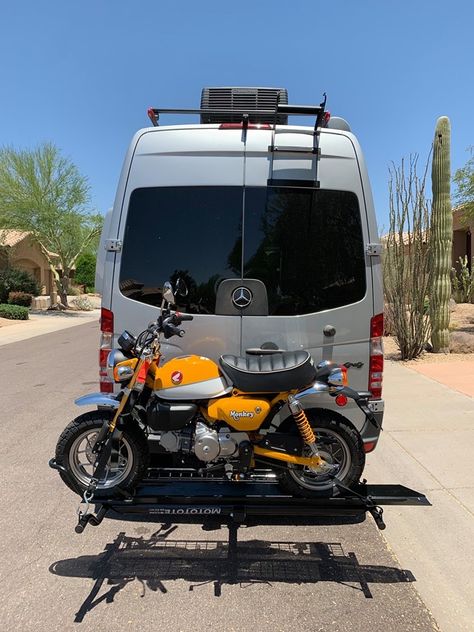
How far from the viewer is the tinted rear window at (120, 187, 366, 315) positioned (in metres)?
3.76

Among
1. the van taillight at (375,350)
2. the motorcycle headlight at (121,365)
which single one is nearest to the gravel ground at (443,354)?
the van taillight at (375,350)

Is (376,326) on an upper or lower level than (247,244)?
lower

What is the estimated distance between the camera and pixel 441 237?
11.5m

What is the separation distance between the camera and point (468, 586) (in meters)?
3.13

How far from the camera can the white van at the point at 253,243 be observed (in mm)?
3734

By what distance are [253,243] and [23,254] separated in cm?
3916

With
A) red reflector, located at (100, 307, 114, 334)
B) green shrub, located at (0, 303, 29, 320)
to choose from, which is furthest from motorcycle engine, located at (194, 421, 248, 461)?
green shrub, located at (0, 303, 29, 320)

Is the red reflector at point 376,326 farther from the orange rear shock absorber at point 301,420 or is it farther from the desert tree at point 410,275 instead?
the desert tree at point 410,275

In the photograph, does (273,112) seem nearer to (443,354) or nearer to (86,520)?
(86,520)

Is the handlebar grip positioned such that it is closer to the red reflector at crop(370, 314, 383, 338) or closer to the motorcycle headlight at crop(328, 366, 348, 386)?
the motorcycle headlight at crop(328, 366, 348, 386)

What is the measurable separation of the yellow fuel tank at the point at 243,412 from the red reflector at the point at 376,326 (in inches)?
40.3

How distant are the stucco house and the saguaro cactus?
24.4m

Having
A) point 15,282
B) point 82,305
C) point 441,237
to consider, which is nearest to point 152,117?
point 441,237

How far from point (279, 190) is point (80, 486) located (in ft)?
7.94
